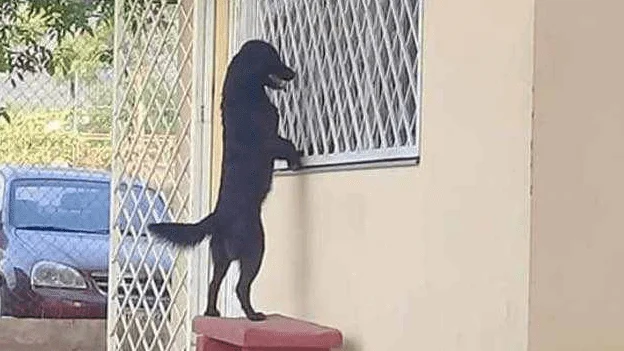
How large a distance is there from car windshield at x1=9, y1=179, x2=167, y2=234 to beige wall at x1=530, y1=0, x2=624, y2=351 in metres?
3.45

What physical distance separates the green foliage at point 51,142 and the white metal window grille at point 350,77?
193 cm

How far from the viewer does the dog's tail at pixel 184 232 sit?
2855 millimetres

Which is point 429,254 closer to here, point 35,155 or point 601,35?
point 601,35

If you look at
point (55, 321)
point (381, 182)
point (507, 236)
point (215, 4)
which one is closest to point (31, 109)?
point (55, 321)

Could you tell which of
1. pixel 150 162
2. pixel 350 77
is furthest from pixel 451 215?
pixel 150 162

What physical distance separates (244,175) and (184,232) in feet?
0.65

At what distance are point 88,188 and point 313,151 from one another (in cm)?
236

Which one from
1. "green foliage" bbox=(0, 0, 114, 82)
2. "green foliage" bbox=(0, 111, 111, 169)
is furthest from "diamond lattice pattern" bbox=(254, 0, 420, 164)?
"green foliage" bbox=(0, 111, 111, 169)

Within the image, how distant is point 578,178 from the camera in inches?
71.4

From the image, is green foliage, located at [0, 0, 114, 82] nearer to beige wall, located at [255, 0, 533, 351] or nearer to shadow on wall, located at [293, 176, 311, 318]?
shadow on wall, located at [293, 176, 311, 318]

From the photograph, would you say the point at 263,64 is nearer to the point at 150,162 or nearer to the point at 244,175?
the point at 244,175

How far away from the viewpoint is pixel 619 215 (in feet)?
5.96

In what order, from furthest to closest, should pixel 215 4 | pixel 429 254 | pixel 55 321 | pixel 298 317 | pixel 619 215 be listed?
pixel 55 321 < pixel 215 4 < pixel 298 317 < pixel 429 254 < pixel 619 215

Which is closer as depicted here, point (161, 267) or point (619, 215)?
point (619, 215)
